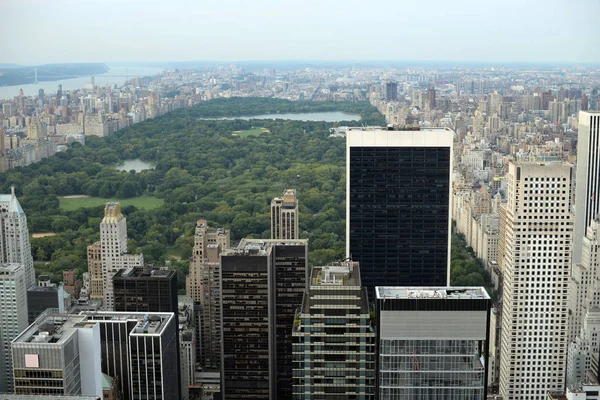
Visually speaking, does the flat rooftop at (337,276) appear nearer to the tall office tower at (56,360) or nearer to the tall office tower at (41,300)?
the tall office tower at (56,360)

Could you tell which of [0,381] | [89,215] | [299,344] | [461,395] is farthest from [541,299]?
[89,215]

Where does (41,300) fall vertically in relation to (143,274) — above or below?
below

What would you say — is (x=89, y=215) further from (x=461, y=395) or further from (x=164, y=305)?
→ (x=461, y=395)

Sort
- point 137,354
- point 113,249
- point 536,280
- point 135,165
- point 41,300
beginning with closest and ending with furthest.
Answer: point 137,354, point 536,280, point 41,300, point 113,249, point 135,165

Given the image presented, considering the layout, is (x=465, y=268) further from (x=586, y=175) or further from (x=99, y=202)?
(x=99, y=202)

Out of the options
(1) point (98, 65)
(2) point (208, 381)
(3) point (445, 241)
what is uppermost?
(1) point (98, 65)

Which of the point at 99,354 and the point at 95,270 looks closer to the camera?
the point at 99,354

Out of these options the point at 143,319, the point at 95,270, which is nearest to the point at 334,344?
the point at 143,319

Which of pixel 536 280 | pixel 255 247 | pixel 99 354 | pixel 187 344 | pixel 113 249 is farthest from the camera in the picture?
pixel 113 249
